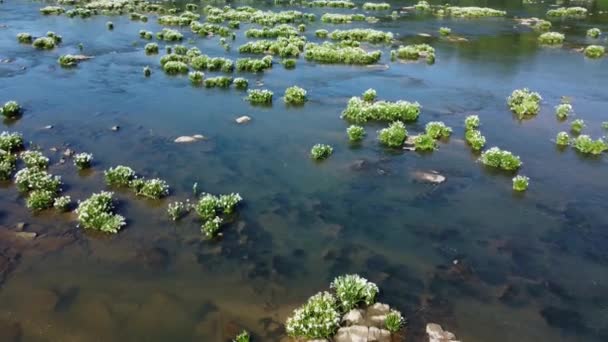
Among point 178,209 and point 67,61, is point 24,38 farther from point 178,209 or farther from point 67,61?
point 178,209

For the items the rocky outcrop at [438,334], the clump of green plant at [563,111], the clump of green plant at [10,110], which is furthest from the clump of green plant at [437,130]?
the clump of green plant at [10,110]

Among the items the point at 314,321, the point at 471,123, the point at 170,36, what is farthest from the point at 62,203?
the point at 170,36

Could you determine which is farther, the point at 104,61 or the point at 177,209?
the point at 104,61

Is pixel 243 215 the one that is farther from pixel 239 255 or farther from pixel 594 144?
pixel 594 144

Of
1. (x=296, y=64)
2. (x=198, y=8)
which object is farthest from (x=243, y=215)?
(x=198, y=8)

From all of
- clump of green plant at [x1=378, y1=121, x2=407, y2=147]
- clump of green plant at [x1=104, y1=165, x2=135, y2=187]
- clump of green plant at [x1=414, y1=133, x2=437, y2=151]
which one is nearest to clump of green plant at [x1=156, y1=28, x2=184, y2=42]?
clump of green plant at [x1=378, y1=121, x2=407, y2=147]

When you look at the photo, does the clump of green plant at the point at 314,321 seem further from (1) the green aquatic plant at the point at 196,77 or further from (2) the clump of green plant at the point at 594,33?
(2) the clump of green plant at the point at 594,33

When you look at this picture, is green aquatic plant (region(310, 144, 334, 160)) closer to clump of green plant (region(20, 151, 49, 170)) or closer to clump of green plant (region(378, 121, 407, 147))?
clump of green plant (region(378, 121, 407, 147))
